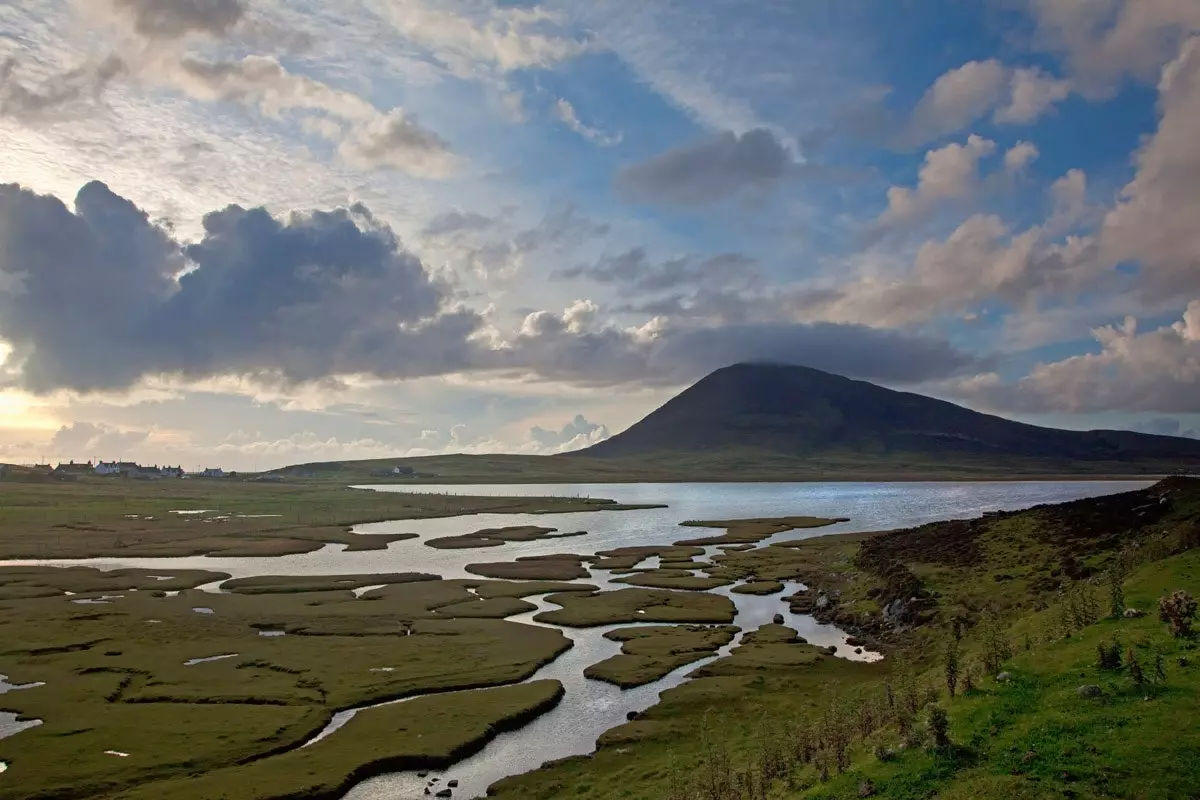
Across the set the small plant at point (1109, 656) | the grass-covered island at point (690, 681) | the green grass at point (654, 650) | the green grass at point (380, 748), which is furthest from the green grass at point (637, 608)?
the small plant at point (1109, 656)

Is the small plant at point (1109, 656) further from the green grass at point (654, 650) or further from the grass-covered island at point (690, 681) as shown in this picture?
the green grass at point (654, 650)

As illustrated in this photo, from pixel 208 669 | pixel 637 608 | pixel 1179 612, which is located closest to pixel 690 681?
pixel 637 608

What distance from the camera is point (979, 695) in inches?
1060

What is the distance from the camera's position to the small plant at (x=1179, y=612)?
1088 inches

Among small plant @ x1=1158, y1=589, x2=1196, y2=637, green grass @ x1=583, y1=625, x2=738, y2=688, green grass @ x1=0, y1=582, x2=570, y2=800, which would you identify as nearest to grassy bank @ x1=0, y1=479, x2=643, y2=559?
green grass @ x1=0, y1=582, x2=570, y2=800

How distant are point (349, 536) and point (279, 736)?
4642 inches

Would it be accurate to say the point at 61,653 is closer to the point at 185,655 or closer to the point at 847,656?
the point at 185,655

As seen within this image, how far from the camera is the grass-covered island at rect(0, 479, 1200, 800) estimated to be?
75.7 feet

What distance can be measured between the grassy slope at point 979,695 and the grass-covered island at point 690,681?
140 millimetres

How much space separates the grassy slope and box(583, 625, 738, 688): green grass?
3.02 meters

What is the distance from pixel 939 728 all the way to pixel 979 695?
221 inches

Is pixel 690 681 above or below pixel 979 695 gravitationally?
below

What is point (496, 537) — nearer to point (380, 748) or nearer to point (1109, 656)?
point (380, 748)

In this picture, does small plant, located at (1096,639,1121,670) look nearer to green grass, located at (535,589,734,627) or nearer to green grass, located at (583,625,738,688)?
green grass, located at (583,625,738,688)
